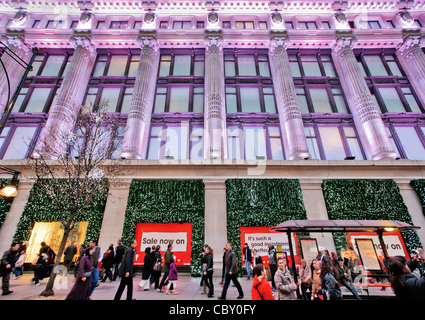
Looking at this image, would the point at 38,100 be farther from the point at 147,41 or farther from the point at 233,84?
the point at 233,84

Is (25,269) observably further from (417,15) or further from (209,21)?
(417,15)

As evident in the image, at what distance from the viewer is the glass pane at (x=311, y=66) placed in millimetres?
21711

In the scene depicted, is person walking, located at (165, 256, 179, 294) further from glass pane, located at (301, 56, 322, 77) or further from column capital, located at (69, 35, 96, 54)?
column capital, located at (69, 35, 96, 54)

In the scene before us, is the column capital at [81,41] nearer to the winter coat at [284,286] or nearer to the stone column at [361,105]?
Answer: the stone column at [361,105]

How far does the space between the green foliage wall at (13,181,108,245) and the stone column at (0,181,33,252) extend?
0.33 meters

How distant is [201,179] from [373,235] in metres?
12.4

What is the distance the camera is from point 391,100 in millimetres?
19797

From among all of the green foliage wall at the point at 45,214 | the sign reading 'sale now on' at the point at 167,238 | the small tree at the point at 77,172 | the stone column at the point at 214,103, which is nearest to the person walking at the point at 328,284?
the small tree at the point at 77,172

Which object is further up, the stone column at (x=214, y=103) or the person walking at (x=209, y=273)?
the stone column at (x=214, y=103)

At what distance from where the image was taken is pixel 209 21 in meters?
23.3

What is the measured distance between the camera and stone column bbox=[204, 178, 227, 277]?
1415cm

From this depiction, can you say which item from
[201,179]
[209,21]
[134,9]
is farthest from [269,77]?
[134,9]

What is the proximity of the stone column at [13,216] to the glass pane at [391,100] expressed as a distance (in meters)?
30.0
